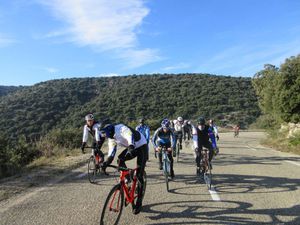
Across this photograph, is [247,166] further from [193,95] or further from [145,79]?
[145,79]

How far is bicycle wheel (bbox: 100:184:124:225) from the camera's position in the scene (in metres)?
6.36

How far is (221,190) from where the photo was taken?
982 centimetres

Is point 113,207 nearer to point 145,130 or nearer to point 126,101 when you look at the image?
point 145,130

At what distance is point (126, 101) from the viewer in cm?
6656

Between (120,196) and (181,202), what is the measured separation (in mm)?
2116

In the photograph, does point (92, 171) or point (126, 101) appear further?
point (126, 101)

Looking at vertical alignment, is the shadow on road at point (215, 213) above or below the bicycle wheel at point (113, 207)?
below

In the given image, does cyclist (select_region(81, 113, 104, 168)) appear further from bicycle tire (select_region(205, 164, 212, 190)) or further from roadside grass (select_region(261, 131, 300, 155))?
roadside grass (select_region(261, 131, 300, 155))

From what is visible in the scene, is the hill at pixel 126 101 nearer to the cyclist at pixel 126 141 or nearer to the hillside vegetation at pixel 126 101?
the hillside vegetation at pixel 126 101

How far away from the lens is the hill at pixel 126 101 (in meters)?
49.4

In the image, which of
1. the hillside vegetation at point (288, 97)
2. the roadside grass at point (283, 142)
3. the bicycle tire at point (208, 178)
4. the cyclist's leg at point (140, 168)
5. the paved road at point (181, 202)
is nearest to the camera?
the paved road at point (181, 202)

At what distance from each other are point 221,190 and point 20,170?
318 inches

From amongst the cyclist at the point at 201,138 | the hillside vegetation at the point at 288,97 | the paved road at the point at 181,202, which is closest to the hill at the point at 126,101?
the hillside vegetation at the point at 288,97

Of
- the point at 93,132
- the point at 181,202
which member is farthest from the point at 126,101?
the point at 181,202
